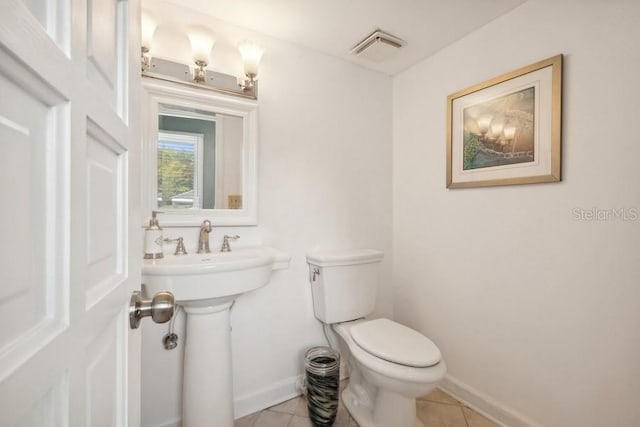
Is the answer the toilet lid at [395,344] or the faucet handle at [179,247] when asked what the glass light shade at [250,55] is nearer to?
the faucet handle at [179,247]

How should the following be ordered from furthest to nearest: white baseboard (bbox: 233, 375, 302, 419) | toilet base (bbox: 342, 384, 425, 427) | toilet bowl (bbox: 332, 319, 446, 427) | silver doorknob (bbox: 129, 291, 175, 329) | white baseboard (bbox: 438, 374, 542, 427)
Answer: white baseboard (bbox: 233, 375, 302, 419) < white baseboard (bbox: 438, 374, 542, 427) < toilet base (bbox: 342, 384, 425, 427) < toilet bowl (bbox: 332, 319, 446, 427) < silver doorknob (bbox: 129, 291, 175, 329)

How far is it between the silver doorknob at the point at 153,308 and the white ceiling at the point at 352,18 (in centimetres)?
144

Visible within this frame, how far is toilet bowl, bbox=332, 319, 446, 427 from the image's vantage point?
1.19 metres

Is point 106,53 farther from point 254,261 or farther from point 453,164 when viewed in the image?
point 453,164

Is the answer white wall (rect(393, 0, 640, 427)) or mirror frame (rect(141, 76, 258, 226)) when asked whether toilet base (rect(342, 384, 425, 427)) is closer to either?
white wall (rect(393, 0, 640, 427))

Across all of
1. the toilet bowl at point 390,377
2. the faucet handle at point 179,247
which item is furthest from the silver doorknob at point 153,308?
the toilet bowl at point 390,377

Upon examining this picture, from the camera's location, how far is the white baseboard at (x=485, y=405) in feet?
4.64

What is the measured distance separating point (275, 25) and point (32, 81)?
1609 mm

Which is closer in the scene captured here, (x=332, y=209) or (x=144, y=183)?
(x=144, y=183)

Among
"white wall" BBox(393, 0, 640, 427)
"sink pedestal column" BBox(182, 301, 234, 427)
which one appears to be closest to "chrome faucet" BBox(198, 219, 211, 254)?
"sink pedestal column" BBox(182, 301, 234, 427)

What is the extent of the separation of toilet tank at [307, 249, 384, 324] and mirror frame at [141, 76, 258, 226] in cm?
47

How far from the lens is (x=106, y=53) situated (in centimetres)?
43

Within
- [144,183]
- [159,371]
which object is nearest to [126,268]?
[144,183]

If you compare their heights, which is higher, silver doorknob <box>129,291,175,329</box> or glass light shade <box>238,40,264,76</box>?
glass light shade <box>238,40,264,76</box>
